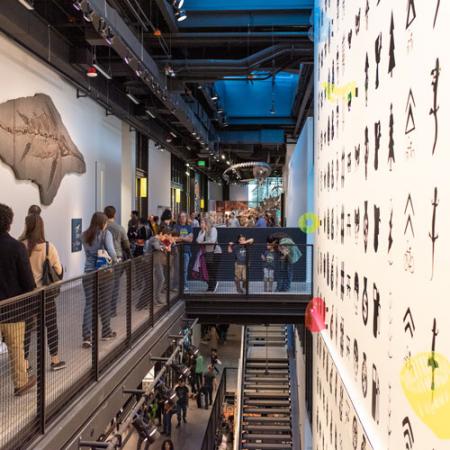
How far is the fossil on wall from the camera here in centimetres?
759

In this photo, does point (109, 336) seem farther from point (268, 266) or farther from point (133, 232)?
point (133, 232)

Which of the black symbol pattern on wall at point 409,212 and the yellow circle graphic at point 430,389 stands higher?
the black symbol pattern on wall at point 409,212

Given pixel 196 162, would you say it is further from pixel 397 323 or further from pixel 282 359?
pixel 397 323

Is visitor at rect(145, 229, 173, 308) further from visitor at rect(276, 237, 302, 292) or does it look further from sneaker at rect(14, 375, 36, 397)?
sneaker at rect(14, 375, 36, 397)

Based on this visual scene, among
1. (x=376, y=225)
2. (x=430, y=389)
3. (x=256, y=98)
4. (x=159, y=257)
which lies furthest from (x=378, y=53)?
(x=256, y=98)

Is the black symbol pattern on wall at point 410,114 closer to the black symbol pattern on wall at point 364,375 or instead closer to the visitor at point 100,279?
the black symbol pattern on wall at point 364,375

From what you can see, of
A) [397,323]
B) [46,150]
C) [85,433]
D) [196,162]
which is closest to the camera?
[397,323]

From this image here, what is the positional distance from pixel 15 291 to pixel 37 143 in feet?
17.1

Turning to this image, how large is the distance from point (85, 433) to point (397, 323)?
269 centimetres

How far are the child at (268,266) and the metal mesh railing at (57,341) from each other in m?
3.48

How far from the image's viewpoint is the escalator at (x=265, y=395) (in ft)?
44.2

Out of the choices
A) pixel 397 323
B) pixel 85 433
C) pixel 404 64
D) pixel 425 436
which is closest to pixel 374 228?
pixel 397 323

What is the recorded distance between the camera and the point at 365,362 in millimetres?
3307

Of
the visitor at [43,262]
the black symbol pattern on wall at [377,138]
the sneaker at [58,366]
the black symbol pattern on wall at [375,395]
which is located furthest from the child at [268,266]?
the black symbol pattern on wall at [377,138]
